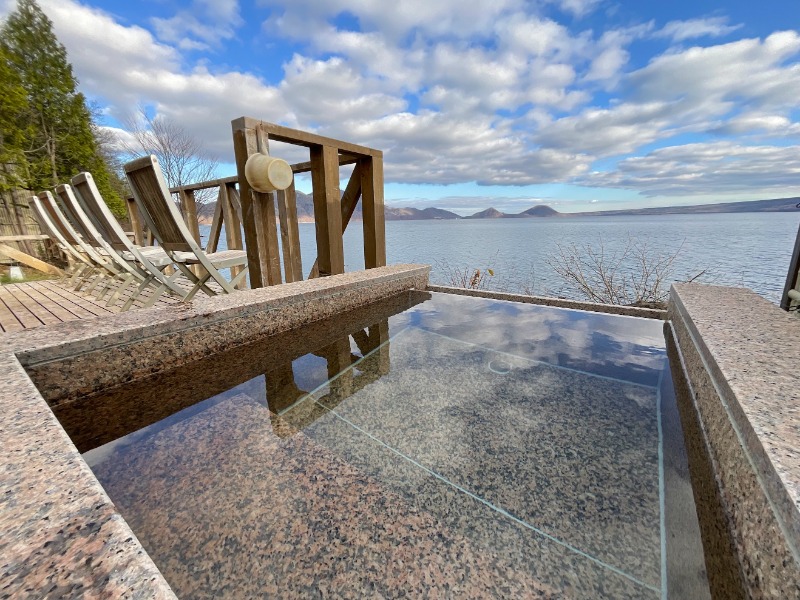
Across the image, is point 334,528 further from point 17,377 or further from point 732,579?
point 17,377

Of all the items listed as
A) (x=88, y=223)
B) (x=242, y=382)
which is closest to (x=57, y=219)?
(x=88, y=223)

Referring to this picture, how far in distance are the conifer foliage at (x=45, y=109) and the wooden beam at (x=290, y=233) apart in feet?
46.4

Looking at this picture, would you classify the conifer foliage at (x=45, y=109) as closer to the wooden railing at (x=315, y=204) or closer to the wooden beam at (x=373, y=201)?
the wooden railing at (x=315, y=204)

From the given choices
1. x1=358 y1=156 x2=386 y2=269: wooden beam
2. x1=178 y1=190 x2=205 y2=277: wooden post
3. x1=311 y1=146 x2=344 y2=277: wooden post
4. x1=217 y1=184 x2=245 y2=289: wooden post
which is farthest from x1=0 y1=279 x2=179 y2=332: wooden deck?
x1=358 y1=156 x2=386 y2=269: wooden beam

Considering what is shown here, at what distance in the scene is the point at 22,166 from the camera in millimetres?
11516

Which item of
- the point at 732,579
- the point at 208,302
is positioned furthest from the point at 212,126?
the point at 732,579

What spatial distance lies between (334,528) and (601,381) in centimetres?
144

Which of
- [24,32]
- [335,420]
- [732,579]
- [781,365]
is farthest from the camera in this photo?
[24,32]

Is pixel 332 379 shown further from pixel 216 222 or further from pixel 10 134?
pixel 10 134

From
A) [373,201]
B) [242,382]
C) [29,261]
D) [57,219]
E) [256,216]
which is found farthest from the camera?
[29,261]

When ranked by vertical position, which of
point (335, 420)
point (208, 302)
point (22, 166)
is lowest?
point (335, 420)

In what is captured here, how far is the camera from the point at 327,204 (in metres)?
3.13

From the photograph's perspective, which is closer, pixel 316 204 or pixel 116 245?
pixel 316 204

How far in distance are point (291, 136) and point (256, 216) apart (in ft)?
2.36
